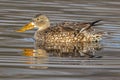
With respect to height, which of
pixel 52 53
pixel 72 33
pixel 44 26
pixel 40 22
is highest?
pixel 40 22

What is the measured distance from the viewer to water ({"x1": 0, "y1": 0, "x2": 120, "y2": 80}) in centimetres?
1116

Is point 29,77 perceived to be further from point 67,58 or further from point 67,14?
point 67,14

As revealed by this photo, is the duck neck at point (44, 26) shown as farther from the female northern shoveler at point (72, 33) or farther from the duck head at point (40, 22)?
the female northern shoveler at point (72, 33)

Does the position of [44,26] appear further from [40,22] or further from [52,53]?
[52,53]

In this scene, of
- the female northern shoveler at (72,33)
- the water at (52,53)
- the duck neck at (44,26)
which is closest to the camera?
the water at (52,53)

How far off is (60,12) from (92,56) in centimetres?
656

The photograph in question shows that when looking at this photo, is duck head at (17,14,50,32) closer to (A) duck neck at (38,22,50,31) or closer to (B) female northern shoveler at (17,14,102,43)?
(A) duck neck at (38,22,50,31)

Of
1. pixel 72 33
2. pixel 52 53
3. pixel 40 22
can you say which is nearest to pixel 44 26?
pixel 40 22

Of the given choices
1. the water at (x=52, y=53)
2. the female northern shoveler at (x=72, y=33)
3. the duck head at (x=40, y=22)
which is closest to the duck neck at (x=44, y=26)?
the duck head at (x=40, y=22)

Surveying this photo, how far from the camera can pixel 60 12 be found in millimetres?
19719

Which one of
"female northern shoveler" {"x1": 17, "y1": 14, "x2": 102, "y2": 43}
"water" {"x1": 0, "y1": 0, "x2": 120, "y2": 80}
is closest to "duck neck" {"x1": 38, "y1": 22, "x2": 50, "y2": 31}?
"water" {"x1": 0, "y1": 0, "x2": 120, "y2": 80}

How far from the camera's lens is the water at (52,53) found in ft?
36.6

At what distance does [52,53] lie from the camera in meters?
13.7

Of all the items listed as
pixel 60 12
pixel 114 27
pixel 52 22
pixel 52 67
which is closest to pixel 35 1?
pixel 60 12
